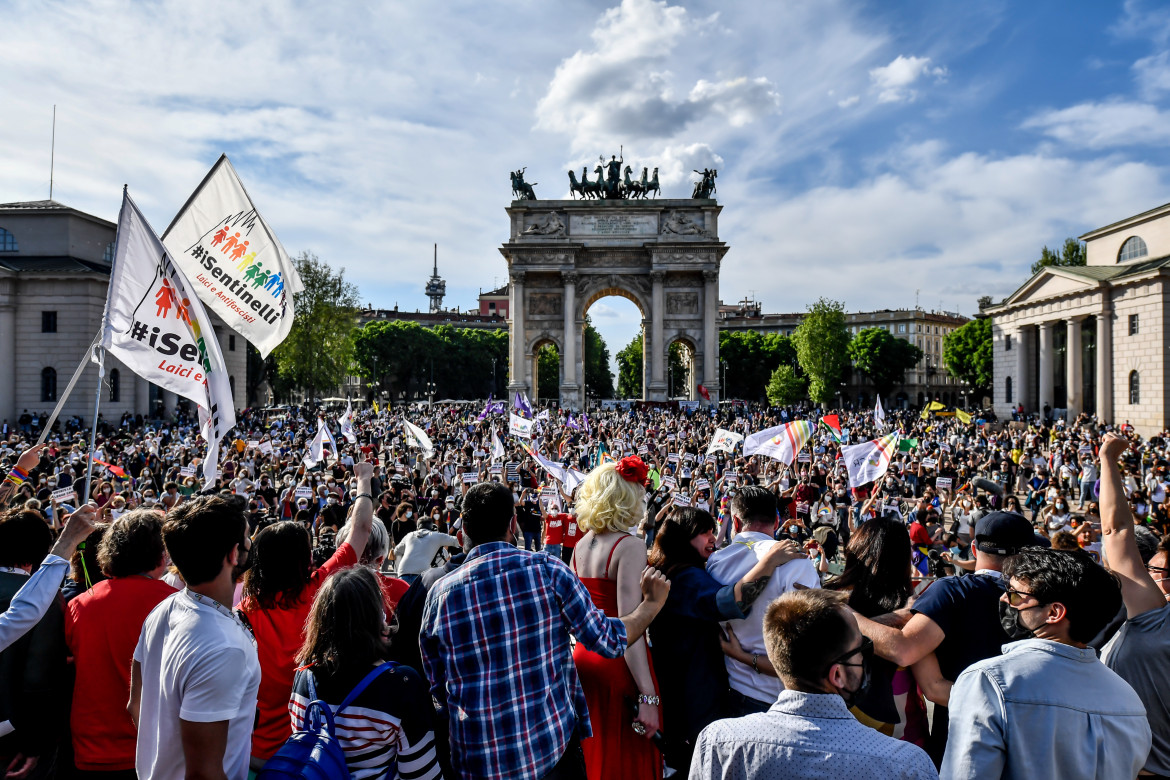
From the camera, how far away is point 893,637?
297 centimetres

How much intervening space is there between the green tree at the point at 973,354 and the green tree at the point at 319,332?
180ft

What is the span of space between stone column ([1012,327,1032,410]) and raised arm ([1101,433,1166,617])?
1963 inches

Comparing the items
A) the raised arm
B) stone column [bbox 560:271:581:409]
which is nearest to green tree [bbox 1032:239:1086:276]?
stone column [bbox 560:271:581:409]

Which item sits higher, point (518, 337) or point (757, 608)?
point (518, 337)

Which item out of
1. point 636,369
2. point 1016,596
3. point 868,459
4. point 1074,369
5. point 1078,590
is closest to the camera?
point 1078,590

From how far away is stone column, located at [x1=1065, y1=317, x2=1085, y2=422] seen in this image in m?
41.5

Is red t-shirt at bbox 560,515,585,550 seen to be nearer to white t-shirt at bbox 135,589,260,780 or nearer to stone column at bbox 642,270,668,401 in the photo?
white t-shirt at bbox 135,589,260,780

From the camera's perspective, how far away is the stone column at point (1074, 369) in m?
41.5

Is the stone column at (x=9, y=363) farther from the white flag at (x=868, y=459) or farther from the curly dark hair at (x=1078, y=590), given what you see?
the curly dark hair at (x=1078, y=590)

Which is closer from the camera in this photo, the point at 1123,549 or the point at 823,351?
the point at 1123,549

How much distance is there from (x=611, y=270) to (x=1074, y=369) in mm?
29369

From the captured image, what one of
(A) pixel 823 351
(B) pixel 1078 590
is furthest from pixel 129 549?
(A) pixel 823 351

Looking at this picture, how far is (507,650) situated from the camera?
2.88 metres

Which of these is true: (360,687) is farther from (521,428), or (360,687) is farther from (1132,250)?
(1132,250)
